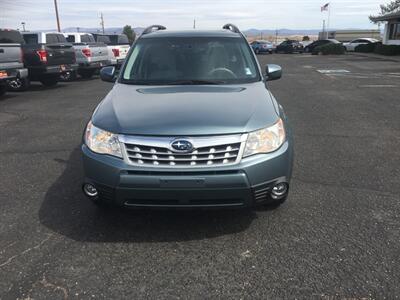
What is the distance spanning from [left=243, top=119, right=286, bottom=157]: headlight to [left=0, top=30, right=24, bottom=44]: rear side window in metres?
9.69

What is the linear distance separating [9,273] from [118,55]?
53.6 ft

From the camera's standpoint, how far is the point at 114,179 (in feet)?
10.5

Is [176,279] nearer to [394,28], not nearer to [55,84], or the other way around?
[55,84]

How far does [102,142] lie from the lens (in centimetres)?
335

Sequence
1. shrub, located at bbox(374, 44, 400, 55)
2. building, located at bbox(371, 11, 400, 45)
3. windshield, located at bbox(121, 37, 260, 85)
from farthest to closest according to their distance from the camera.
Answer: building, located at bbox(371, 11, 400, 45), shrub, located at bbox(374, 44, 400, 55), windshield, located at bbox(121, 37, 260, 85)

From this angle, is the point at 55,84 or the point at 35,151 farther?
the point at 55,84

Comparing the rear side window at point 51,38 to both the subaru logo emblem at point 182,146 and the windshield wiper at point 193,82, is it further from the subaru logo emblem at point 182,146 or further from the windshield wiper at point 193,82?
the subaru logo emblem at point 182,146

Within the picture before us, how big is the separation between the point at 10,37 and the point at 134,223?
931 cm

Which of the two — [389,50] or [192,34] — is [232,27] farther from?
[389,50]

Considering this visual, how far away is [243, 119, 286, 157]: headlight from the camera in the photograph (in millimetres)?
3234

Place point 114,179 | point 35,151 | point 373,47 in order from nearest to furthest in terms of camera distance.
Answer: point 114,179 → point 35,151 → point 373,47

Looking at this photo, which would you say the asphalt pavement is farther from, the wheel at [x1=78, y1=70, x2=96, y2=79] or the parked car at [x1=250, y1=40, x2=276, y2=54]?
the parked car at [x1=250, y1=40, x2=276, y2=54]

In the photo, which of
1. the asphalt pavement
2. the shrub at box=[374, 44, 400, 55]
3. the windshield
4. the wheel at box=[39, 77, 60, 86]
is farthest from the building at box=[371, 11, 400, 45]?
the windshield

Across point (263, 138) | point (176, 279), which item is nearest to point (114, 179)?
point (176, 279)
